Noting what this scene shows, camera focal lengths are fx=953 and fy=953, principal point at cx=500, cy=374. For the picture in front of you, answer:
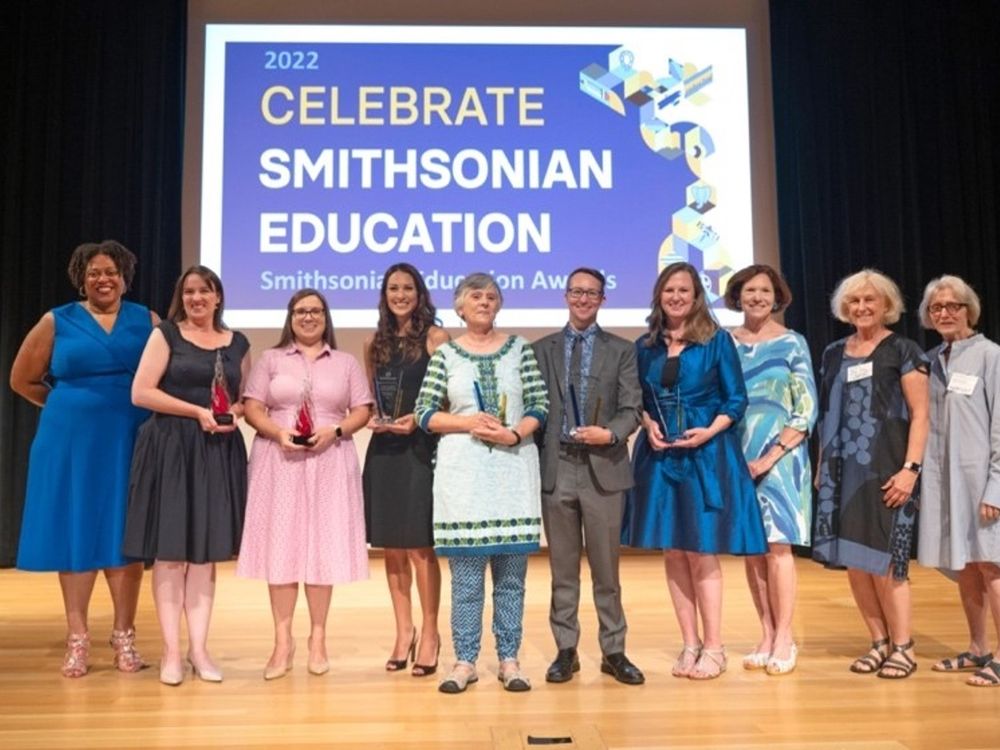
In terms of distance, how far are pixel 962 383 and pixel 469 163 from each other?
3.75 m

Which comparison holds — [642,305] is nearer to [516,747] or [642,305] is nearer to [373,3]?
[373,3]

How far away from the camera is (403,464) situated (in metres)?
3.38

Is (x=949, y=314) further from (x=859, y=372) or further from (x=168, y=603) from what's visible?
(x=168, y=603)

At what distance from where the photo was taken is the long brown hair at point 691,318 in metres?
3.32

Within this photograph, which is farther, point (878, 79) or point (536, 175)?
point (878, 79)

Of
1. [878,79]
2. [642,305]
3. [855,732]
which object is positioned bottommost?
[855,732]

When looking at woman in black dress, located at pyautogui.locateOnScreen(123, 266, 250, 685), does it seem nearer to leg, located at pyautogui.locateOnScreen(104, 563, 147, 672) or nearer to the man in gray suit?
leg, located at pyautogui.locateOnScreen(104, 563, 147, 672)

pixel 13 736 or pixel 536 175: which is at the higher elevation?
pixel 536 175

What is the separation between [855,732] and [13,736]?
2.36 metres

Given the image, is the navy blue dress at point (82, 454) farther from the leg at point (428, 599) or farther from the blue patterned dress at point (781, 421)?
the blue patterned dress at point (781, 421)

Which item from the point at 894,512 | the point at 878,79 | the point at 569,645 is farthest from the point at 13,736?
the point at 878,79

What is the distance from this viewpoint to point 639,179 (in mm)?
6371

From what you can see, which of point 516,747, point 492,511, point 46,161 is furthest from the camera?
point 46,161

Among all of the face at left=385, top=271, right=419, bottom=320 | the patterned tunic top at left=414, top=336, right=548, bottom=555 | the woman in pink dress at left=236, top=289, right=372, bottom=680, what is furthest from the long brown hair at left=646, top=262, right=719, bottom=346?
the woman in pink dress at left=236, top=289, right=372, bottom=680
